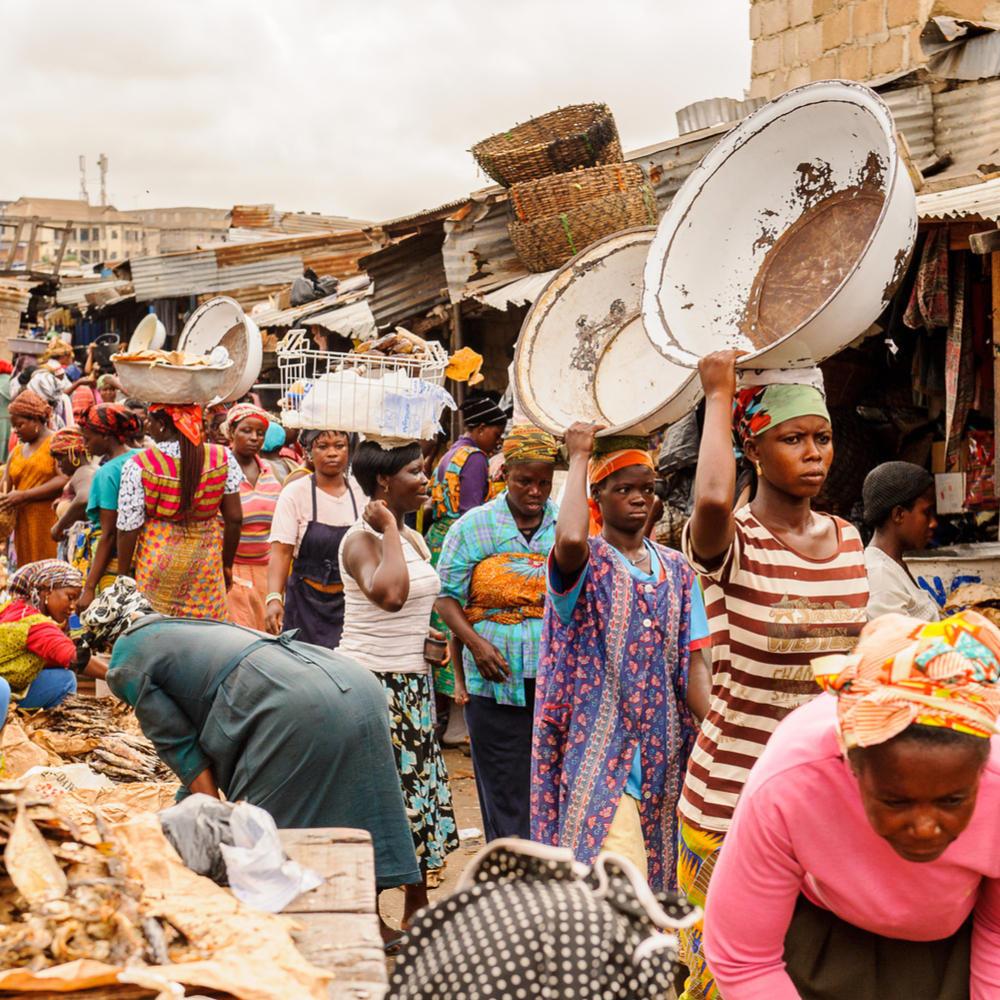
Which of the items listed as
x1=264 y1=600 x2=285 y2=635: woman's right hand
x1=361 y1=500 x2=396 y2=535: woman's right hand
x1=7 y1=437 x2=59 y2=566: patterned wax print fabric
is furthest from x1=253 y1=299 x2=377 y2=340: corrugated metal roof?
x1=361 y1=500 x2=396 y2=535: woman's right hand

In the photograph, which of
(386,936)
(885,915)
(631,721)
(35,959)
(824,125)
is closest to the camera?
(35,959)

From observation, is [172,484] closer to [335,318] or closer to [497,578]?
[497,578]

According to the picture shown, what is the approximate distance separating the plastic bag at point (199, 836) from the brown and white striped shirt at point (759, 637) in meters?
1.15

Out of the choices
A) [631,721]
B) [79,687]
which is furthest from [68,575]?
[631,721]

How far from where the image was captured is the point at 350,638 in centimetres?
425

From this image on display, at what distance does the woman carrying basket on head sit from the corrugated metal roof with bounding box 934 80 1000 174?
4736mm

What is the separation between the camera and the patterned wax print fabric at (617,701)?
3.19 metres

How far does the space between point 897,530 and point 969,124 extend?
3.69 metres

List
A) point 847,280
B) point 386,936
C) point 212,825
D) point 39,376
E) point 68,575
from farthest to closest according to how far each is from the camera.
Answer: point 39,376 < point 68,575 < point 386,936 < point 847,280 < point 212,825

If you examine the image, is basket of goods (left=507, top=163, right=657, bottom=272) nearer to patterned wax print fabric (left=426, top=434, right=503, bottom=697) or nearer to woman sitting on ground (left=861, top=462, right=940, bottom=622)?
patterned wax print fabric (left=426, top=434, right=503, bottom=697)

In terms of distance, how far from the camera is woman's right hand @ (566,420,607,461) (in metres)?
3.05

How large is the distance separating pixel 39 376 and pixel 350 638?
948 cm

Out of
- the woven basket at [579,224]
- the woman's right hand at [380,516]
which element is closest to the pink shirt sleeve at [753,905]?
the woman's right hand at [380,516]

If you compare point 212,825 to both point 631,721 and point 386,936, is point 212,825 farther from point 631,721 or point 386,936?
point 386,936
